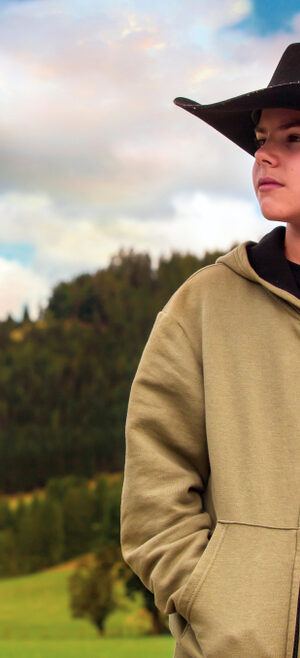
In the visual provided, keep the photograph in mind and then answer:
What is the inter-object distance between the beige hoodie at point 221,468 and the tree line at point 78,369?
25.1 feet

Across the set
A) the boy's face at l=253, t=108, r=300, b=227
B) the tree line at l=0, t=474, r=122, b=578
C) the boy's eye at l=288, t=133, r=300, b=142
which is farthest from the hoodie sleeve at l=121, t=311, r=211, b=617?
the tree line at l=0, t=474, r=122, b=578

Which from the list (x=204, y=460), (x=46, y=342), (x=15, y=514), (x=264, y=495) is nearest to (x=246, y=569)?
(x=264, y=495)

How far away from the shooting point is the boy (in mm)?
1428

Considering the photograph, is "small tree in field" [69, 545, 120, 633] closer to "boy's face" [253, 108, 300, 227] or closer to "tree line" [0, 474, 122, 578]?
"tree line" [0, 474, 122, 578]

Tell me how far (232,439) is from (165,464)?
149 mm

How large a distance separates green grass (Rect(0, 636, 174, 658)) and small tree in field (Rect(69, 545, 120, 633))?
0.43 m

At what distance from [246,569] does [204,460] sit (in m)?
0.24

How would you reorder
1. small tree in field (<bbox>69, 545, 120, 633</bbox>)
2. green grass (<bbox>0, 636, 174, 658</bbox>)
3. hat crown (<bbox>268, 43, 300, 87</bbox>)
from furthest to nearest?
1. small tree in field (<bbox>69, 545, 120, 633</bbox>)
2. green grass (<bbox>0, 636, 174, 658</bbox>)
3. hat crown (<bbox>268, 43, 300, 87</bbox>)

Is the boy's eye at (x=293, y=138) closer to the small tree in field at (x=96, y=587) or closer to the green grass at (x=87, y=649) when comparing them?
the green grass at (x=87, y=649)

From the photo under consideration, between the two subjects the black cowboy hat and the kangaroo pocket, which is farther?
the black cowboy hat

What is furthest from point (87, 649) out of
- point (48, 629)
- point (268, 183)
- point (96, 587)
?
point (268, 183)

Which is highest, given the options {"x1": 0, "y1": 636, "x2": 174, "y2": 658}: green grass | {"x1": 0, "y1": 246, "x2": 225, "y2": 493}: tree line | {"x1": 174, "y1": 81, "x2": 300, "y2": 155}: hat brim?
{"x1": 174, "y1": 81, "x2": 300, "y2": 155}: hat brim

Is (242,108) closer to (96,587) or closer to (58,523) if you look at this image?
(58,523)

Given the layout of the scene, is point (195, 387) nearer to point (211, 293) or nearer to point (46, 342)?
point (211, 293)
